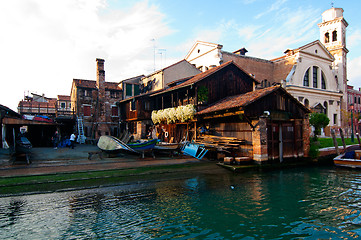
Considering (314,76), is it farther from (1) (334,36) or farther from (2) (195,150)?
(2) (195,150)

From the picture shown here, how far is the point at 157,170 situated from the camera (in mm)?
11875

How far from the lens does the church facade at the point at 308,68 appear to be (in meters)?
30.9

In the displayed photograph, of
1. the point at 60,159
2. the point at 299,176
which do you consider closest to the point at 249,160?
the point at 299,176

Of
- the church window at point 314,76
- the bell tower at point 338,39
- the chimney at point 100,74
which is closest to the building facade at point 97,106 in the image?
the chimney at point 100,74

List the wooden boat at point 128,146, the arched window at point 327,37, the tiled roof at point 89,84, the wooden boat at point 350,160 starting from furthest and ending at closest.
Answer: the arched window at point 327,37
the tiled roof at point 89,84
the wooden boat at point 128,146
the wooden boat at point 350,160

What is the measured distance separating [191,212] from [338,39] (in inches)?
1717

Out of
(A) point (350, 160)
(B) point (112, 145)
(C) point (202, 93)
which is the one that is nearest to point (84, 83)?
(B) point (112, 145)

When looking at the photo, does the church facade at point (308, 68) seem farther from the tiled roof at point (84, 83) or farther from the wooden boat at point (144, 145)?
the wooden boat at point (144, 145)

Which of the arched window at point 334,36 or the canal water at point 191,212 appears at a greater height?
the arched window at point 334,36

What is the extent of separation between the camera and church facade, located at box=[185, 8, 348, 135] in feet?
101

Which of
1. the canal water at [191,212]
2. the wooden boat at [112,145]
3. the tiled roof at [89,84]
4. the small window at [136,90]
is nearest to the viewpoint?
the canal water at [191,212]

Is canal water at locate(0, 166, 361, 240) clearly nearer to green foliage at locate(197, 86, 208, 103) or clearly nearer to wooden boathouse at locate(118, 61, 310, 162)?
wooden boathouse at locate(118, 61, 310, 162)

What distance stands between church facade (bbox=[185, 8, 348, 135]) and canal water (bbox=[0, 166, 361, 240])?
22.7 meters

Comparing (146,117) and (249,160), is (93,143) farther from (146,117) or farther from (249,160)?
(249,160)
